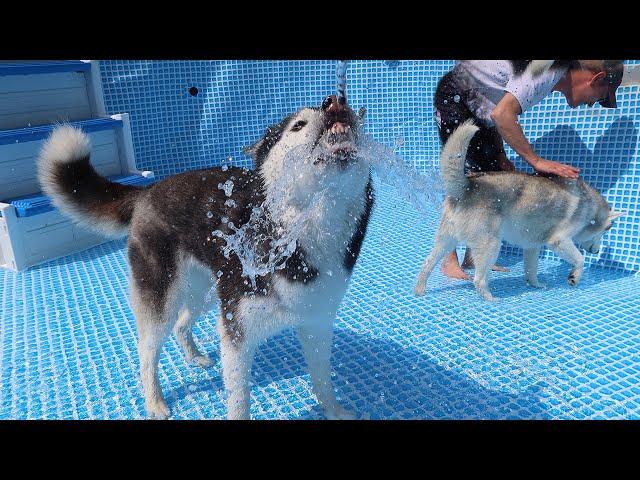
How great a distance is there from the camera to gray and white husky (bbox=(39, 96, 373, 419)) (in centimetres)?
129

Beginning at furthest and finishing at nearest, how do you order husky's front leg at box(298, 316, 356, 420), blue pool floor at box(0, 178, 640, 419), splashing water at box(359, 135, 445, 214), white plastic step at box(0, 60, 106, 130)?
1. white plastic step at box(0, 60, 106, 130)
2. blue pool floor at box(0, 178, 640, 419)
3. husky's front leg at box(298, 316, 356, 420)
4. splashing water at box(359, 135, 445, 214)

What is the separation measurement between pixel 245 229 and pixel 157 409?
0.88 metres

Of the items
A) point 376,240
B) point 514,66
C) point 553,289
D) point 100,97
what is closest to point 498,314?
point 553,289

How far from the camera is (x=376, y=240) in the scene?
11.6 ft

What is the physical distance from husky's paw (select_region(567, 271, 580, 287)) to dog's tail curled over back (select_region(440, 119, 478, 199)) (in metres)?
1.01

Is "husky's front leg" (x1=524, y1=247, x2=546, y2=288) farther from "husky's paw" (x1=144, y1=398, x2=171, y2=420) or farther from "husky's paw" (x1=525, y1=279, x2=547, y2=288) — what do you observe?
"husky's paw" (x1=144, y1=398, x2=171, y2=420)

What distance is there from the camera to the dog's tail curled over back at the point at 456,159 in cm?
251

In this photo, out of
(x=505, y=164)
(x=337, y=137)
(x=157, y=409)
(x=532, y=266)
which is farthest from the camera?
(x=505, y=164)

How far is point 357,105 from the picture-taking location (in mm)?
2471

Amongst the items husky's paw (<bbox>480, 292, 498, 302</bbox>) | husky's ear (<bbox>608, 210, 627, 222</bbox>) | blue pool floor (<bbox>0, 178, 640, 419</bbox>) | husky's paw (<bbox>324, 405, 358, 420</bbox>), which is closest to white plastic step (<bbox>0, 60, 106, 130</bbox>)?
blue pool floor (<bbox>0, 178, 640, 419</bbox>)

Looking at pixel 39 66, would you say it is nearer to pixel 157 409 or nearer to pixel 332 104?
pixel 157 409

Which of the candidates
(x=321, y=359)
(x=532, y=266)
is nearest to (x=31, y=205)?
(x=321, y=359)

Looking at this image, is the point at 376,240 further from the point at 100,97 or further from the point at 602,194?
the point at 100,97

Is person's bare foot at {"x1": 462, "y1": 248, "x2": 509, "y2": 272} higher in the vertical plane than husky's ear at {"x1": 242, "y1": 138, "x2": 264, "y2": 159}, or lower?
lower
